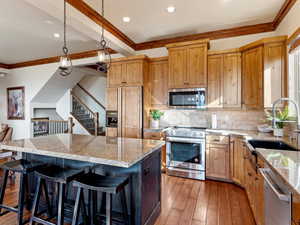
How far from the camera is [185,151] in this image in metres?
3.44

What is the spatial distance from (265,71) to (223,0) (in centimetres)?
139

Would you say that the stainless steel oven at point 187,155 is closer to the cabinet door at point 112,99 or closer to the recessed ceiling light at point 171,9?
the cabinet door at point 112,99

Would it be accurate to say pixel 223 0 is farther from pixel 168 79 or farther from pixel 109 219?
pixel 109 219

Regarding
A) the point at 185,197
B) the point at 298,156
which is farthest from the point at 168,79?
the point at 298,156

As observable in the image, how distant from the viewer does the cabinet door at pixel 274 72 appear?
2.82m

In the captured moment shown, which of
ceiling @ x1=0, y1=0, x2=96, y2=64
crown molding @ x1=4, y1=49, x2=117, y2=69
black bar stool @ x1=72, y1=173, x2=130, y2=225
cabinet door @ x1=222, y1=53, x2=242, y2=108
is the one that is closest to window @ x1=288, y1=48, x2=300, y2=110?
cabinet door @ x1=222, y1=53, x2=242, y2=108

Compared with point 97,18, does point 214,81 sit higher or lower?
lower

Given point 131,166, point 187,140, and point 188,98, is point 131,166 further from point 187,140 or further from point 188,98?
point 188,98

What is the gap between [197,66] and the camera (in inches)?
140

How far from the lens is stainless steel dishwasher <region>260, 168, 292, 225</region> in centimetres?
103

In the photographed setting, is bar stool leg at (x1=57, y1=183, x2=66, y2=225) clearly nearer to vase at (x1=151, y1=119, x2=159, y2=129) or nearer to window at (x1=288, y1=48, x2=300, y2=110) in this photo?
vase at (x1=151, y1=119, x2=159, y2=129)

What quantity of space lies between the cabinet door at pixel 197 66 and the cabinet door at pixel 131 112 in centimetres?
117

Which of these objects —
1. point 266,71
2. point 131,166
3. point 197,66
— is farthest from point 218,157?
point 131,166

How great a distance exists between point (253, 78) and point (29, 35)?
4880 millimetres
